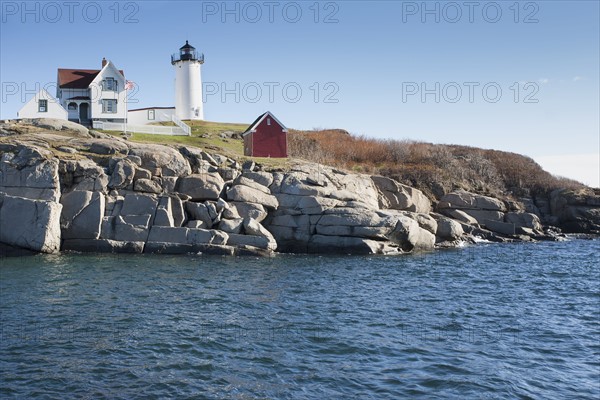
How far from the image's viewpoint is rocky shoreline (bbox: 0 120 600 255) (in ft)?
117

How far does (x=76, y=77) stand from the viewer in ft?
210

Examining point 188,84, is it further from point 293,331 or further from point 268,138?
point 293,331

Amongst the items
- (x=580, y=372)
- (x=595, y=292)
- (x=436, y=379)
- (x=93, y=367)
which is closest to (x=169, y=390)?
(x=93, y=367)

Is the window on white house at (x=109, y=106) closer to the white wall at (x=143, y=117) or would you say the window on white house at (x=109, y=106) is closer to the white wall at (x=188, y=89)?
the white wall at (x=143, y=117)

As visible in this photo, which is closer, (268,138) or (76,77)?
(268,138)

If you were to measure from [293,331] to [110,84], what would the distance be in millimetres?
50867

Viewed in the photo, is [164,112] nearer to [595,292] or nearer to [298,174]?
[298,174]

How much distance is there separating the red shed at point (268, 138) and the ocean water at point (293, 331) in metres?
23.9

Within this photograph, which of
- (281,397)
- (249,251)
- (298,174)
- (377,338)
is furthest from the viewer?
(298,174)

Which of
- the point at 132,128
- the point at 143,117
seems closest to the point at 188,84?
the point at 143,117

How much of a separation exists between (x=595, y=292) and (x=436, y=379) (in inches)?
608

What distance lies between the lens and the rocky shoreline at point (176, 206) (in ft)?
117

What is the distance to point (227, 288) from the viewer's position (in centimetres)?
2566

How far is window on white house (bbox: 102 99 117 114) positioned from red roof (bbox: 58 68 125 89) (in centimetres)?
292
